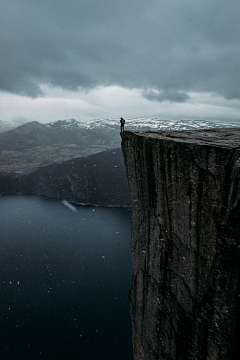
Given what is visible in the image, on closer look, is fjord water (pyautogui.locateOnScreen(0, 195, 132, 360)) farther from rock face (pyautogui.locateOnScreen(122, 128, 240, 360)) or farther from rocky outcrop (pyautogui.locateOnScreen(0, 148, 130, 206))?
rocky outcrop (pyautogui.locateOnScreen(0, 148, 130, 206))

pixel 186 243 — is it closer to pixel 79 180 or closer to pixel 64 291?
pixel 64 291

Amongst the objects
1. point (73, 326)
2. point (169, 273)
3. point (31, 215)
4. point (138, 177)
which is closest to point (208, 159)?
point (138, 177)

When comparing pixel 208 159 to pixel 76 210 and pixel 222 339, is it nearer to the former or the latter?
pixel 222 339

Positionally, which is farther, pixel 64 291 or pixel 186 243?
pixel 64 291

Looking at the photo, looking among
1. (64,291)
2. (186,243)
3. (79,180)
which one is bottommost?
(64,291)

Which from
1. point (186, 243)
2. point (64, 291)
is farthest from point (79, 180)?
point (186, 243)

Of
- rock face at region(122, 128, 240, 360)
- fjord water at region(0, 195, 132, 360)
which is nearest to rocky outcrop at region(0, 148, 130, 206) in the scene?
fjord water at region(0, 195, 132, 360)

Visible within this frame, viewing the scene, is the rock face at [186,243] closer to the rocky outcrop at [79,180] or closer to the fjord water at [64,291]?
the fjord water at [64,291]
